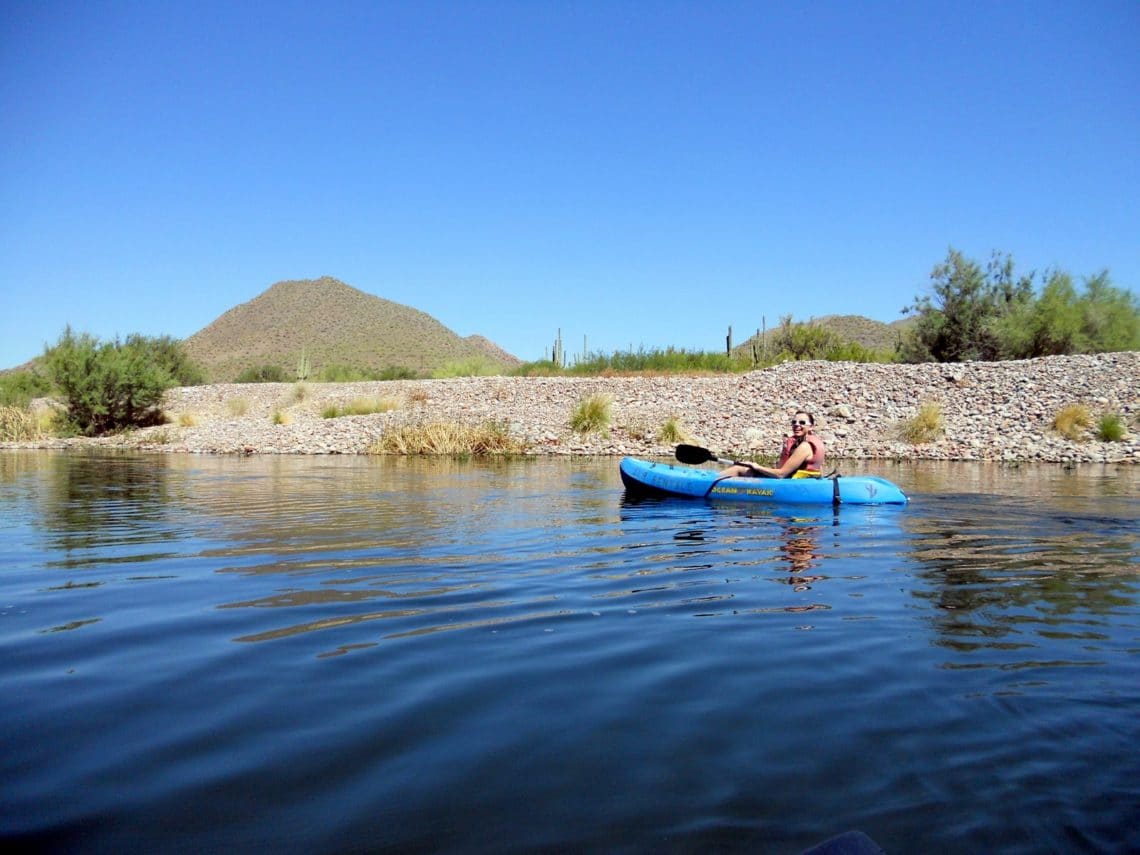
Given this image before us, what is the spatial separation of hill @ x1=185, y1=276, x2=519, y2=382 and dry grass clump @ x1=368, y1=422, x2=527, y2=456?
4676 centimetres

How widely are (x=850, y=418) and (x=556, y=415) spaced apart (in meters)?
7.77

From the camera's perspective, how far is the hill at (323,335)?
72.4 m

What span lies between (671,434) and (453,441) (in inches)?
205

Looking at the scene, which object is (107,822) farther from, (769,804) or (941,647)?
(941,647)

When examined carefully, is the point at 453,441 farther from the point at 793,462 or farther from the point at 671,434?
the point at 793,462

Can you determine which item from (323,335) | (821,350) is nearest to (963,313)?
(821,350)

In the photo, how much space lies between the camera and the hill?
72.4 m

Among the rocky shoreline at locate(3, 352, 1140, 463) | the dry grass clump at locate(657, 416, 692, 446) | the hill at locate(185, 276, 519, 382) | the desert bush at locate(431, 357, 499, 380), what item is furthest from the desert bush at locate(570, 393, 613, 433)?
the hill at locate(185, 276, 519, 382)

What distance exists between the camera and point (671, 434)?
2233 centimetres

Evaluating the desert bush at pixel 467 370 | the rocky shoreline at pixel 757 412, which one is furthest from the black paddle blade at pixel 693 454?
the desert bush at pixel 467 370

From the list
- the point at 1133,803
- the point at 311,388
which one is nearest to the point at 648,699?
the point at 1133,803

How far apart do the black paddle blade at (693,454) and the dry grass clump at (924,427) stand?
1034 cm

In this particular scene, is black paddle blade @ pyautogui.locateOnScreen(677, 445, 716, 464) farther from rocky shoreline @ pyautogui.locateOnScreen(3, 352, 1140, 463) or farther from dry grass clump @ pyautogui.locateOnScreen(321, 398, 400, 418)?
dry grass clump @ pyautogui.locateOnScreen(321, 398, 400, 418)

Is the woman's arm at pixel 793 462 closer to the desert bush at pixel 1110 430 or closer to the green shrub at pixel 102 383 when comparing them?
the desert bush at pixel 1110 430
